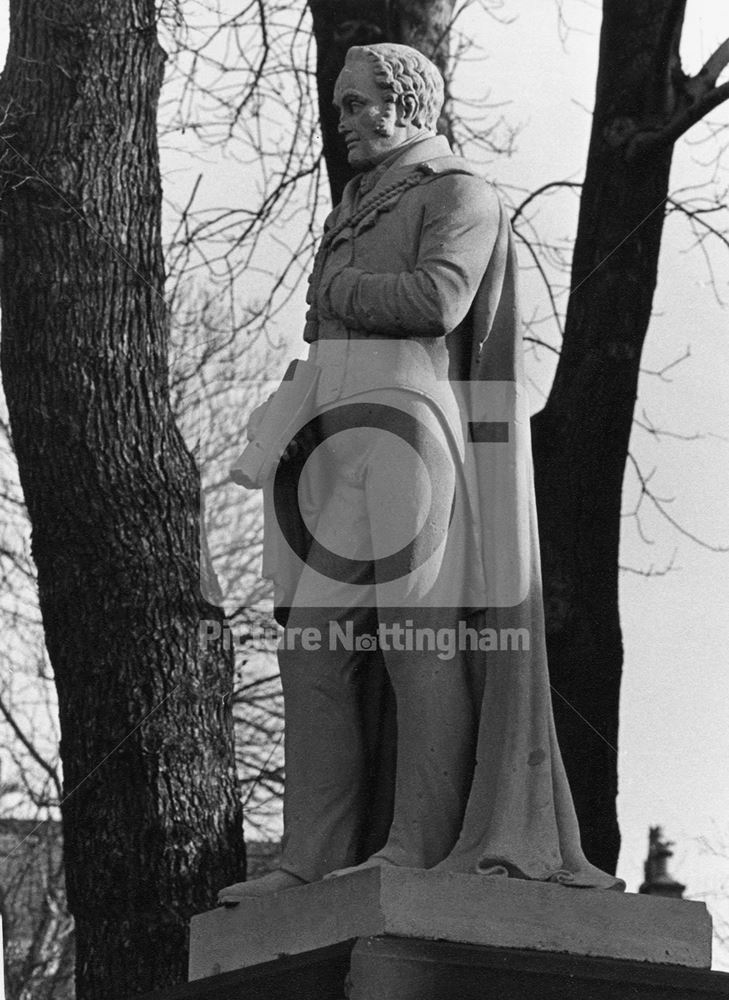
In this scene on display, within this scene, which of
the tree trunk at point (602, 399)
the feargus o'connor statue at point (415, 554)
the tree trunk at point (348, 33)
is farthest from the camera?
the tree trunk at point (348, 33)

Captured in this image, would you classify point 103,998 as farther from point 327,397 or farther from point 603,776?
point 327,397

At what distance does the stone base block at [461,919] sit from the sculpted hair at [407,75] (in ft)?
7.65

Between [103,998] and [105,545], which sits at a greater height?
[105,545]

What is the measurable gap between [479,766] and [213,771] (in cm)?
365

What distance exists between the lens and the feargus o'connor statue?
6.11 meters

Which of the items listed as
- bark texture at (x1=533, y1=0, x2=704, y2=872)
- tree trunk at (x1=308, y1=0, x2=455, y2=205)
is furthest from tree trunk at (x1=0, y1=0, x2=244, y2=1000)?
bark texture at (x1=533, y1=0, x2=704, y2=872)

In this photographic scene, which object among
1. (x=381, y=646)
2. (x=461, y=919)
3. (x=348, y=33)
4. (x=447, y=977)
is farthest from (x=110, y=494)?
(x=447, y=977)

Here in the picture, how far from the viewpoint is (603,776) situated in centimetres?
970

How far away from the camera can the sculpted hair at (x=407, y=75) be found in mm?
6559

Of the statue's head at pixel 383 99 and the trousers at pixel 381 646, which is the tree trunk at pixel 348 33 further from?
the trousers at pixel 381 646

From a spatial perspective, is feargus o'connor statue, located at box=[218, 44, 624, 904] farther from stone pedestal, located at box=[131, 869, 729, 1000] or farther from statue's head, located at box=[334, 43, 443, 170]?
stone pedestal, located at box=[131, 869, 729, 1000]

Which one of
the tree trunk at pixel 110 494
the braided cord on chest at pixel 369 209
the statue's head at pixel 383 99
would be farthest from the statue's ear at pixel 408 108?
the tree trunk at pixel 110 494

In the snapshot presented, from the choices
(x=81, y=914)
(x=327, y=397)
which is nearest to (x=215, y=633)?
(x=81, y=914)

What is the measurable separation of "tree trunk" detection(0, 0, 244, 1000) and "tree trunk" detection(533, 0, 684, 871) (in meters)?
1.56
